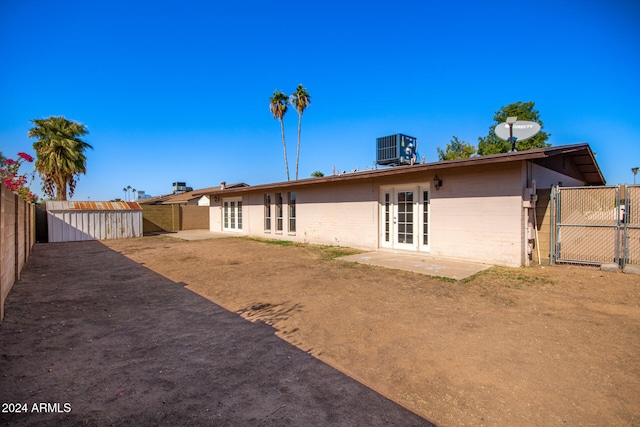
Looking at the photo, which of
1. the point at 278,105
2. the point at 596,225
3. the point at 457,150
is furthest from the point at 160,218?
the point at 457,150

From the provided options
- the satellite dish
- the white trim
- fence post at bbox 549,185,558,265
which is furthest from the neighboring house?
the white trim

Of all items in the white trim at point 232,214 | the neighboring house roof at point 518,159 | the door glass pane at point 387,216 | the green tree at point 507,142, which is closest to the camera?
the neighboring house roof at point 518,159

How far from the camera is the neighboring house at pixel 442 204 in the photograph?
305 inches

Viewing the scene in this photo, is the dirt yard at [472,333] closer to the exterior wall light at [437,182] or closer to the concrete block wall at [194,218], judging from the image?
the exterior wall light at [437,182]

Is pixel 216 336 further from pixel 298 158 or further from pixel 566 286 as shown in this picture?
pixel 298 158

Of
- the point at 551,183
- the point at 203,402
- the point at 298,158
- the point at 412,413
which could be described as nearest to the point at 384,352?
the point at 412,413

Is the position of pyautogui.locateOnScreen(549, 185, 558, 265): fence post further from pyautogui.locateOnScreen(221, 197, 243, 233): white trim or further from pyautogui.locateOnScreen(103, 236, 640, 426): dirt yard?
pyautogui.locateOnScreen(221, 197, 243, 233): white trim

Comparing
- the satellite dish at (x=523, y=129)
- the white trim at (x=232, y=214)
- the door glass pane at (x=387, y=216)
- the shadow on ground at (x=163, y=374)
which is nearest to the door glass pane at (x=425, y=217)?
the door glass pane at (x=387, y=216)

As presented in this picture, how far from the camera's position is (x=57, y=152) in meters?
19.9

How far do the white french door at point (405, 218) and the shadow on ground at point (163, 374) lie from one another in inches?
270

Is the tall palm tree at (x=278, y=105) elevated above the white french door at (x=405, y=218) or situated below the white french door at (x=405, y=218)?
above

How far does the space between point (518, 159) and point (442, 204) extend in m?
2.48

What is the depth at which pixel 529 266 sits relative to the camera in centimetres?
779

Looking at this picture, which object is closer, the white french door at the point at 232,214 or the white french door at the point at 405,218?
the white french door at the point at 405,218
